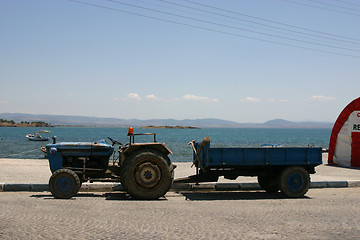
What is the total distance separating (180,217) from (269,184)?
4615 mm

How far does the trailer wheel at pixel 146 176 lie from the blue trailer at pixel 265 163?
968 mm

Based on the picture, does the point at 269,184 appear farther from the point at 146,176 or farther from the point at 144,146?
the point at 144,146

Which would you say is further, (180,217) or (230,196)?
(230,196)

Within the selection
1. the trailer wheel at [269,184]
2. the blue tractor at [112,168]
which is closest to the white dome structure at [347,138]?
the trailer wheel at [269,184]

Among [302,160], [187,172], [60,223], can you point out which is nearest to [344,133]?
[187,172]

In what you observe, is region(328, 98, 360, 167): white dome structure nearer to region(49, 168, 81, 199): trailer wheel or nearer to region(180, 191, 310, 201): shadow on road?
region(180, 191, 310, 201): shadow on road

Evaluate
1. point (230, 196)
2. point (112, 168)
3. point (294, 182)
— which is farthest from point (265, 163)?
point (112, 168)

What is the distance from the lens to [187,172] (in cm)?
1591

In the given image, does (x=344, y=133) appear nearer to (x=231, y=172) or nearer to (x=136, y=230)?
(x=231, y=172)

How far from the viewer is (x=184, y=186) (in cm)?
1189

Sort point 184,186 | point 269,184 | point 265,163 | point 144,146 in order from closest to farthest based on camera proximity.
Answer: point 144,146
point 265,163
point 269,184
point 184,186

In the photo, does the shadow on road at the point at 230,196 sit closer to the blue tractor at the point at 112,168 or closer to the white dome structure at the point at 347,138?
the blue tractor at the point at 112,168

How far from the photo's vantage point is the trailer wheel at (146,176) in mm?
9891

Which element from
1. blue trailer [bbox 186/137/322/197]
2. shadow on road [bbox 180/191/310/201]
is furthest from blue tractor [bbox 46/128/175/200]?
blue trailer [bbox 186/137/322/197]
